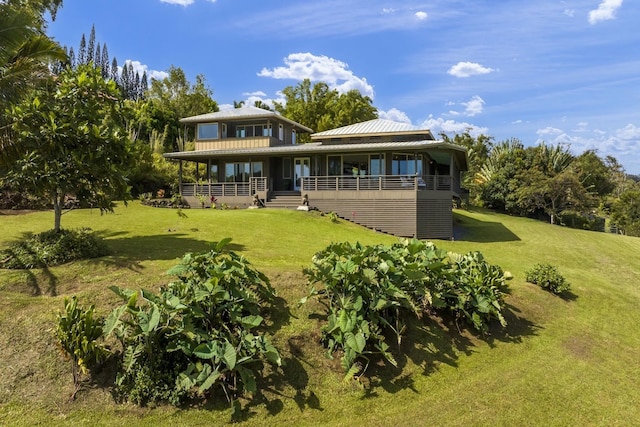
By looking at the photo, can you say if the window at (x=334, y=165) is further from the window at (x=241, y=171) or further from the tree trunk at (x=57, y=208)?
the tree trunk at (x=57, y=208)

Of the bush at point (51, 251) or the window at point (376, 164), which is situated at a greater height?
the window at point (376, 164)

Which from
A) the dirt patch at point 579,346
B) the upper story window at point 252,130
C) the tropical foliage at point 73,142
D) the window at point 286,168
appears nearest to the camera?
the dirt patch at point 579,346

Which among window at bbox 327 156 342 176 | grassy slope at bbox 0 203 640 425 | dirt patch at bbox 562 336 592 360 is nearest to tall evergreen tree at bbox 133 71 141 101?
window at bbox 327 156 342 176

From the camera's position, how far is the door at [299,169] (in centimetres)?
2620

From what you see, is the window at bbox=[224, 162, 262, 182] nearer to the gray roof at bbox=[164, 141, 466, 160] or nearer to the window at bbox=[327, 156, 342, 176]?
the gray roof at bbox=[164, 141, 466, 160]

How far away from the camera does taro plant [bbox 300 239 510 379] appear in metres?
5.73

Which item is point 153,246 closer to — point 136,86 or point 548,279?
point 548,279

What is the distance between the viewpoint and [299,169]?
87.1 feet

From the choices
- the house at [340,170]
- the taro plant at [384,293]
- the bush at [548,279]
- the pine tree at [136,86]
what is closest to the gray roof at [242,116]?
the house at [340,170]

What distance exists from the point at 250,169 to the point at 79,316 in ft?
70.2

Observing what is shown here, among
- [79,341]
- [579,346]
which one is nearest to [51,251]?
[79,341]

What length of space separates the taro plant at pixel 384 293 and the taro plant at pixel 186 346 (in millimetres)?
1159

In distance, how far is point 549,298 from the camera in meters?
9.60

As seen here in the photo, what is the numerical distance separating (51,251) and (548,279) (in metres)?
11.5
